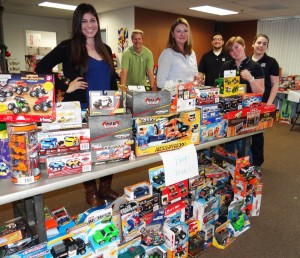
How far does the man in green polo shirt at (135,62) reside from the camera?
3.57m

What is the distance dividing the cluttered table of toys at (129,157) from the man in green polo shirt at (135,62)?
2.04m

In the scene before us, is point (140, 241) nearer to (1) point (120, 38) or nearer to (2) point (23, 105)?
(2) point (23, 105)

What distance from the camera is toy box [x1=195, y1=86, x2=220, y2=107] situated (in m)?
1.57

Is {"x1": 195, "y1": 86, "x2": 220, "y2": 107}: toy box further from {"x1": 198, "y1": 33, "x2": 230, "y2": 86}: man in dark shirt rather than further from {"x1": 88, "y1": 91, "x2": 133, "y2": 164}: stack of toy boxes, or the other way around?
{"x1": 198, "y1": 33, "x2": 230, "y2": 86}: man in dark shirt

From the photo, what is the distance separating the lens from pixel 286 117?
19.3ft

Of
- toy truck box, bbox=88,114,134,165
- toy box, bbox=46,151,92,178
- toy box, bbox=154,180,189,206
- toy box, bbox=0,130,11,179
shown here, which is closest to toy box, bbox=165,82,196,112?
toy truck box, bbox=88,114,134,165

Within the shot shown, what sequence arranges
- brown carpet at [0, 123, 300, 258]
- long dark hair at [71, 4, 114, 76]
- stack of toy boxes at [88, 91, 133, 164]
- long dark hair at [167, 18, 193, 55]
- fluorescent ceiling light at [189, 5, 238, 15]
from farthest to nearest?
fluorescent ceiling light at [189, 5, 238, 15] → long dark hair at [167, 18, 193, 55] → brown carpet at [0, 123, 300, 258] → long dark hair at [71, 4, 114, 76] → stack of toy boxes at [88, 91, 133, 164]

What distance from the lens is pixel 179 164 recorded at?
4.78ft

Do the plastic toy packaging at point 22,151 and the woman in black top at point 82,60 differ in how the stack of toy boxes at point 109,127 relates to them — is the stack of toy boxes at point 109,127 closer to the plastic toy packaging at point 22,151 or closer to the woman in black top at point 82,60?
the plastic toy packaging at point 22,151

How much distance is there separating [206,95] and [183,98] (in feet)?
0.54

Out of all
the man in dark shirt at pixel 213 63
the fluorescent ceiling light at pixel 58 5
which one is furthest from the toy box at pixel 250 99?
the fluorescent ceiling light at pixel 58 5

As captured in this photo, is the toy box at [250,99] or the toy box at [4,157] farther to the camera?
the toy box at [250,99]

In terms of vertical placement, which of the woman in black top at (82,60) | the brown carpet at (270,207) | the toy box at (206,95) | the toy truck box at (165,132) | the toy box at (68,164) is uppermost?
the woman in black top at (82,60)

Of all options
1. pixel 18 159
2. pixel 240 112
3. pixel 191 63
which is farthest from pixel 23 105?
pixel 191 63
